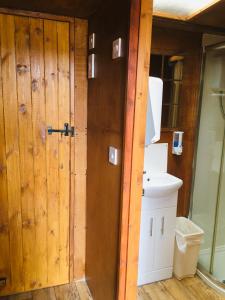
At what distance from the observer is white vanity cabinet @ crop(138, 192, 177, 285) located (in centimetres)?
221

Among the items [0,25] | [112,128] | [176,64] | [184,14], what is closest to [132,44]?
[112,128]

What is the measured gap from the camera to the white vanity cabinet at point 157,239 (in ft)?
7.25

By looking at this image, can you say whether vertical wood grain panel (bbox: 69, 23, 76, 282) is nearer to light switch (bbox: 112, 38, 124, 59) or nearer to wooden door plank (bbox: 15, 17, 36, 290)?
wooden door plank (bbox: 15, 17, 36, 290)

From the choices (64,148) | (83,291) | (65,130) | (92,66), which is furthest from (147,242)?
(92,66)

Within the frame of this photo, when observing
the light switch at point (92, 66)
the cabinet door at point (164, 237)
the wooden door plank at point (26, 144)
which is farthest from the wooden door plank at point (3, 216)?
the cabinet door at point (164, 237)

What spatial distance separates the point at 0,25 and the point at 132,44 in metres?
1.00

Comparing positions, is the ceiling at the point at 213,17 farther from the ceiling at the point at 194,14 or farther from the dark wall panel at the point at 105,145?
the dark wall panel at the point at 105,145

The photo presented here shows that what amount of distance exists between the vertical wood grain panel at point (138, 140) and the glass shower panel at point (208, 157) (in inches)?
49.6

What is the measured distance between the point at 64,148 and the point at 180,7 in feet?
4.57

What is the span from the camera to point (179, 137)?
8.49ft

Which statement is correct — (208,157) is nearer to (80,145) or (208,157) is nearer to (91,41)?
(80,145)

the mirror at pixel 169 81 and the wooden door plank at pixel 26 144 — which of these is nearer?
the wooden door plank at pixel 26 144

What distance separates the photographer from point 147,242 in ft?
7.40

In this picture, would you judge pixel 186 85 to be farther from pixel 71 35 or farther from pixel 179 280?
pixel 179 280
